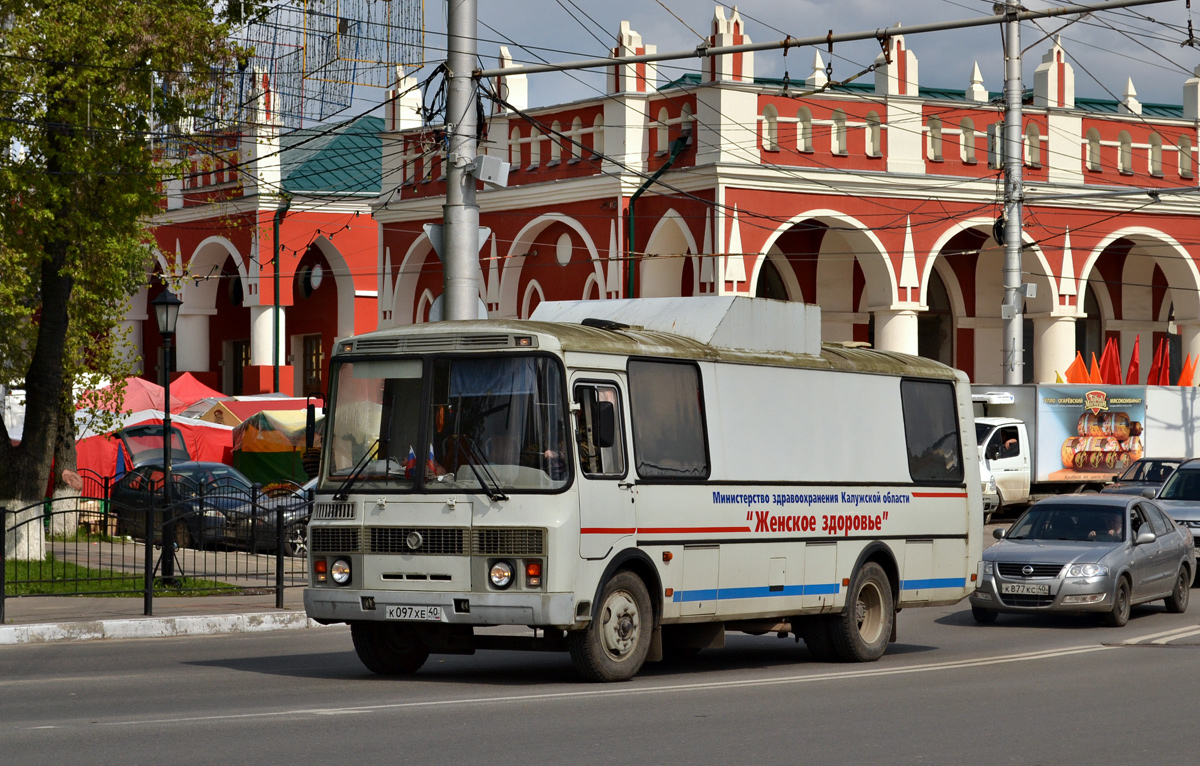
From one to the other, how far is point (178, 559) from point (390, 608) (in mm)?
9441

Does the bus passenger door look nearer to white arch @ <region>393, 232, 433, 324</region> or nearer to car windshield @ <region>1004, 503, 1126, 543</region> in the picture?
car windshield @ <region>1004, 503, 1126, 543</region>

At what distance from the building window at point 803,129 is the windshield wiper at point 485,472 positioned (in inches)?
971

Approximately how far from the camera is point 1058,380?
36.0 m

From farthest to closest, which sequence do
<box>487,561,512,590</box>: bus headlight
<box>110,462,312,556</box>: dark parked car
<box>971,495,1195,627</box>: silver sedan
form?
<box>110,462,312,556</box>: dark parked car, <box>971,495,1195,627</box>: silver sedan, <box>487,561,512,590</box>: bus headlight

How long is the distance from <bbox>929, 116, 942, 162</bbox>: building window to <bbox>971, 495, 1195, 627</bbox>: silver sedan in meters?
18.0

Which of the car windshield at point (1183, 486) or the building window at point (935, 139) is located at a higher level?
the building window at point (935, 139)

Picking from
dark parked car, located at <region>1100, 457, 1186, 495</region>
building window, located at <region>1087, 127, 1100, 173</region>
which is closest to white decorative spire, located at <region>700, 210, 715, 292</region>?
dark parked car, located at <region>1100, 457, 1186, 495</region>

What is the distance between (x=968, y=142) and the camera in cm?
3612

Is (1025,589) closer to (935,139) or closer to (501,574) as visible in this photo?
(501,574)

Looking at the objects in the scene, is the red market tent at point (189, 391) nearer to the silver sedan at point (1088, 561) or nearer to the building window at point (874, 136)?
the building window at point (874, 136)

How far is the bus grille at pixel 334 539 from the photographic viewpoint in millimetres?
11156

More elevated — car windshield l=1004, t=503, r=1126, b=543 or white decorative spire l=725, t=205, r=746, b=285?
white decorative spire l=725, t=205, r=746, b=285

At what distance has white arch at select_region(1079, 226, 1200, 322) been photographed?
39.0 meters

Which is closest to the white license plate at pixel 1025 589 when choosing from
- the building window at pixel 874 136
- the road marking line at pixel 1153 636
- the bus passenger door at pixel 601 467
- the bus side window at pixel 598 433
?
the road marking line at pixel 1153 636
